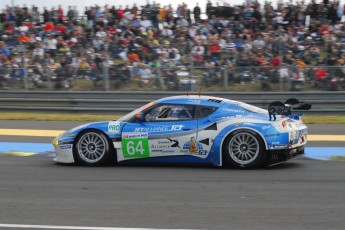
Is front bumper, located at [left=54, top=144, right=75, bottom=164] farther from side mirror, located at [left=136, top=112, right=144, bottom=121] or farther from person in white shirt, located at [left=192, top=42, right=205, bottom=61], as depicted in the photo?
person in white shirt, located at [left=192, top=42, right=205, bottom=61]

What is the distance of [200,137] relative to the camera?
8734mm

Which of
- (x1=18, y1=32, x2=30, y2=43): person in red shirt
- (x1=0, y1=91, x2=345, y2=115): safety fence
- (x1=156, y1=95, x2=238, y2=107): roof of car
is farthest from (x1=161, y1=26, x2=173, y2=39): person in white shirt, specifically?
(x1=156, y1=95, x2=238, y2=107): roof of car

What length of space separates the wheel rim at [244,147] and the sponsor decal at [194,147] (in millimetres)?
460

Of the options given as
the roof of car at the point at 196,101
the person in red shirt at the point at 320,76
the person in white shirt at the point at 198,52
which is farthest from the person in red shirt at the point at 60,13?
the roof of car at the point at 196,101

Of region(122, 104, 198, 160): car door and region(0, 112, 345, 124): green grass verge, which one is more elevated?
region(122, 104, 198, 160): car door

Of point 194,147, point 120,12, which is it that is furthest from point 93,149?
point 120,12

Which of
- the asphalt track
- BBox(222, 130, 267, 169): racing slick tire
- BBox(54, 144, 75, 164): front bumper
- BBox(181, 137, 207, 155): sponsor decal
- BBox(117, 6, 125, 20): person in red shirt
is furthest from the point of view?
BBox(117, 6, 125, 20): person in red shirt

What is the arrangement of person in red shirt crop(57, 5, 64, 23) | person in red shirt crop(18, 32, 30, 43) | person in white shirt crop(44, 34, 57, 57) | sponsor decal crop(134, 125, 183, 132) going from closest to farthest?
1. sponsor decal crop(134, 125, 183, 132)
2. person in white shirt crop(44, 34, 57, 57)
3. person in red shirt crop(18, 32, 30, 43)
4. person in red shirt crop(57, 5, 64, 23)

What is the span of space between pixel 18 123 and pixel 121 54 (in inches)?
172

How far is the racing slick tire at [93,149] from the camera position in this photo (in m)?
9.11

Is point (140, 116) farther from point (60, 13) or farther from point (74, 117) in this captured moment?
point (60, 13)

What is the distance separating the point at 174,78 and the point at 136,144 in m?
9.11

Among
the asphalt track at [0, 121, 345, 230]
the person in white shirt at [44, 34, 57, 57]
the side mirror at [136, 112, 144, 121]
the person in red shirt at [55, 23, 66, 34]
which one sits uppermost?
the person in red shirt at [55, 23, 66, 34]

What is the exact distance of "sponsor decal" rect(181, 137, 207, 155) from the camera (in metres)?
8.74
